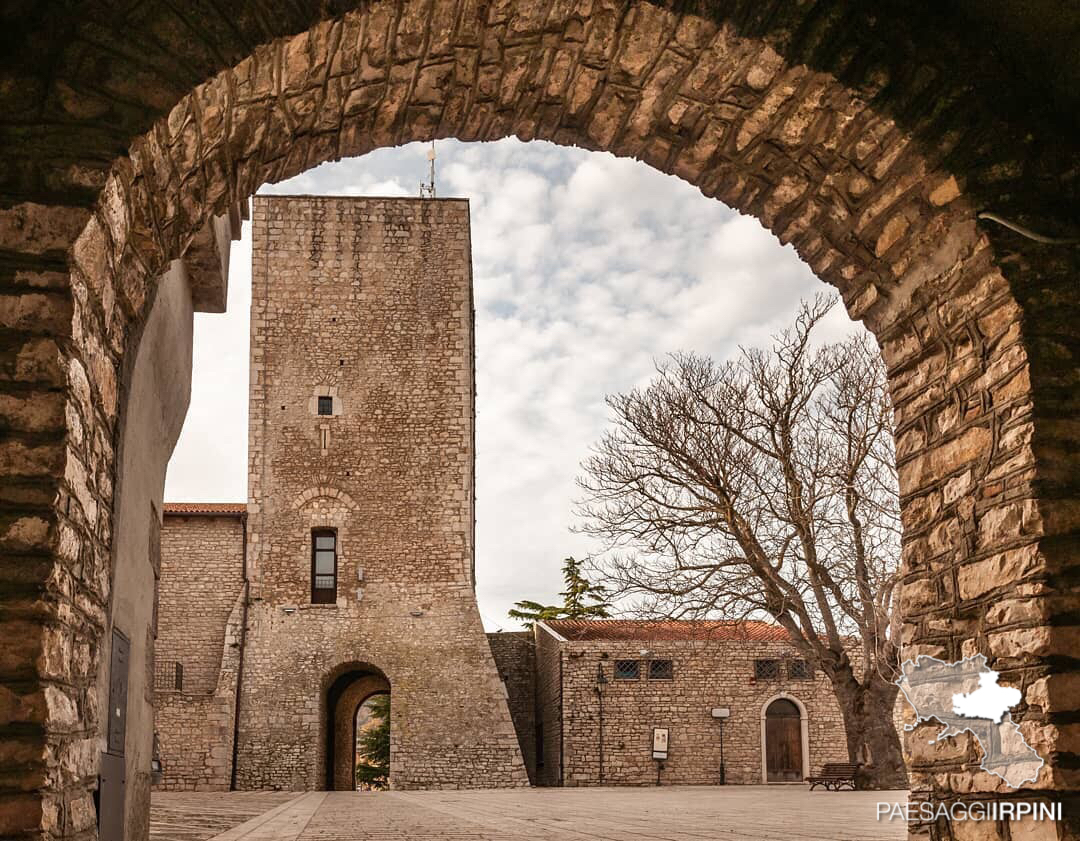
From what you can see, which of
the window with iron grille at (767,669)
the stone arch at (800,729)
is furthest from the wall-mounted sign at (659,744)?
the window with iron grille at (767,669)

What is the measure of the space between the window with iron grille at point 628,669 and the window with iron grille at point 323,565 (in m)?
6.49

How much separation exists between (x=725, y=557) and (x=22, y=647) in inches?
554

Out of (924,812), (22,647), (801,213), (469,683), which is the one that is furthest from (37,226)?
(469,683)

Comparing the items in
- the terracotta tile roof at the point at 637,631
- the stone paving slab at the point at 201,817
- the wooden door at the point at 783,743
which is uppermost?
the terracotta tile roof at the point at 637,631

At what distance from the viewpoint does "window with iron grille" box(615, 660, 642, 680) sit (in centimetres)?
2406

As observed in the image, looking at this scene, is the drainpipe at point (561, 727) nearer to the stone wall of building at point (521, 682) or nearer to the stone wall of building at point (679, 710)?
the stone wall of building at point (679, 710)

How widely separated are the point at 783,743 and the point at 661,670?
→ 3.28 m

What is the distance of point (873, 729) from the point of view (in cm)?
1705

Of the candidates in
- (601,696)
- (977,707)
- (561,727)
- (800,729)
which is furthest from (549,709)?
(977,707)

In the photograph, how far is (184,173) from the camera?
149 inches

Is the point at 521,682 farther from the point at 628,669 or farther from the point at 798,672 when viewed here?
the point at 798,672

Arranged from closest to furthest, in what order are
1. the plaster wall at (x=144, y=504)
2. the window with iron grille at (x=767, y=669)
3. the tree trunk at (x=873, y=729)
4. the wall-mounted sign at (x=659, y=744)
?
1. the plaster wall at (x=144, y=504)
2. the tree trunk at (x=873, y=729)
3. the wall-mounted sign at (x=659, y=744)
4. the window with iron grille at (x=767, y=669)

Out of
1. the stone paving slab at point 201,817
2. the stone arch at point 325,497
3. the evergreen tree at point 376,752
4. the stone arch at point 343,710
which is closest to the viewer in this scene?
the stone paving slab at point 201,817

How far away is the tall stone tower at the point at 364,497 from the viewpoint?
69.8ft
